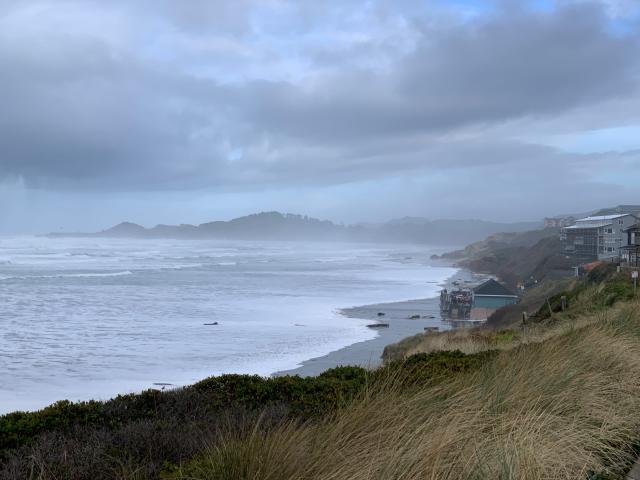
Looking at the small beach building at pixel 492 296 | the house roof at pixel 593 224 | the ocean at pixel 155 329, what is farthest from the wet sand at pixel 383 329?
the house roof at pixel 593 224

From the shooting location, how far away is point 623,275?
104 feet

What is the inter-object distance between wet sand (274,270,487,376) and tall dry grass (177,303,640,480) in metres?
14.5

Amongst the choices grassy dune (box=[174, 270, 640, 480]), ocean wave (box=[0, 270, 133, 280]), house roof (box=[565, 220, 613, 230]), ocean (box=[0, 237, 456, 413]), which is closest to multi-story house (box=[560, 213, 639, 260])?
house roof (box=[565, 220, 613, 230])

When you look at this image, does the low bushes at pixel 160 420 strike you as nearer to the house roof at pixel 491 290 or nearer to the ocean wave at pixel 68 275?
the house roof at pixel 491 290

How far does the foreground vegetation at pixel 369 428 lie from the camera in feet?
13.2

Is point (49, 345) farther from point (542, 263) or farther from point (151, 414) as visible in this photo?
point (542, 263)

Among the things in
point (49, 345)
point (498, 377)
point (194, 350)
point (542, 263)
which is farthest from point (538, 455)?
point (542, 263)

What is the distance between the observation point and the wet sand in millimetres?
23812

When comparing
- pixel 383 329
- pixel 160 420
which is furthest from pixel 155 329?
pixel 160 420

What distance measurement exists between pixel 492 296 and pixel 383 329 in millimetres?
20795

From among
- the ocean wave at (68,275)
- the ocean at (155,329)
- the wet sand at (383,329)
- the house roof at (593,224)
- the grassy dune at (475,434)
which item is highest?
the house roof at (593,224)

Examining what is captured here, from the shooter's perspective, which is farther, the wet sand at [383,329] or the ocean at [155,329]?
the wet sand at [383,329]

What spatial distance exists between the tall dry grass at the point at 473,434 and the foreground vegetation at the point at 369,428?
0.04 feet

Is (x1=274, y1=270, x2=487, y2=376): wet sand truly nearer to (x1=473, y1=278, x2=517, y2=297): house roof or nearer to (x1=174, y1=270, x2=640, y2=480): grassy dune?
(x1=473, y1=278, x2=517, y2=297): house roof
